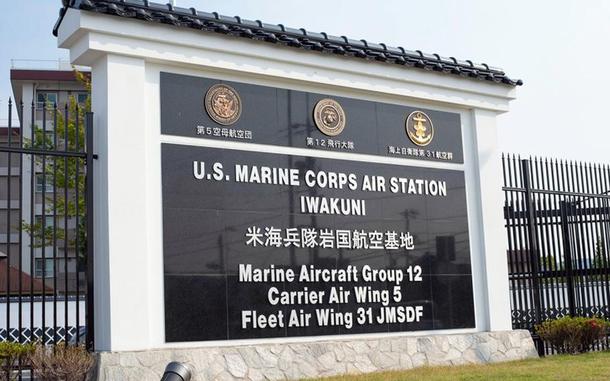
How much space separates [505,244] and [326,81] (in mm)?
3891

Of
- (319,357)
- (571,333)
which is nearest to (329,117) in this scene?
(319,357)

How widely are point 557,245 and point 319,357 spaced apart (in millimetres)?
5989

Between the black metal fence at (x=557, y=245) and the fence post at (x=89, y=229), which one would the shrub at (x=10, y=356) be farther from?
the black metal fence at (x=557, y=245)

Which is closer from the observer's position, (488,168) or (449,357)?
(449,357)

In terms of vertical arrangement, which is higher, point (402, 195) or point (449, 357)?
point (402, 195)

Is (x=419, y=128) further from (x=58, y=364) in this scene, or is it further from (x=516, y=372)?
(x=58, y=364)

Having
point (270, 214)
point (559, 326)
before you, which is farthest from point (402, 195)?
point (559, 326)

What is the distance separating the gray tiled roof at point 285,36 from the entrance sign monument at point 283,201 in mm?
27

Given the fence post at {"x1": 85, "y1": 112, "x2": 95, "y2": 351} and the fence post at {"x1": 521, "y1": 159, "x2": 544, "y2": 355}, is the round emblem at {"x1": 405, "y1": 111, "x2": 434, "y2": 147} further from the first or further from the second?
the fence post at {"x1": 85, "y1": 112, "x2": 95, "y2": 351}

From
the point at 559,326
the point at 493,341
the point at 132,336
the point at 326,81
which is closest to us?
the point at 132,336

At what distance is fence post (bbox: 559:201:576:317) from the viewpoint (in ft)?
46.3

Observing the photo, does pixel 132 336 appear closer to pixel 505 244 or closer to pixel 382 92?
pixel 382 92

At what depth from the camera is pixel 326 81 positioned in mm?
10844

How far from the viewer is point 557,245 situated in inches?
556
